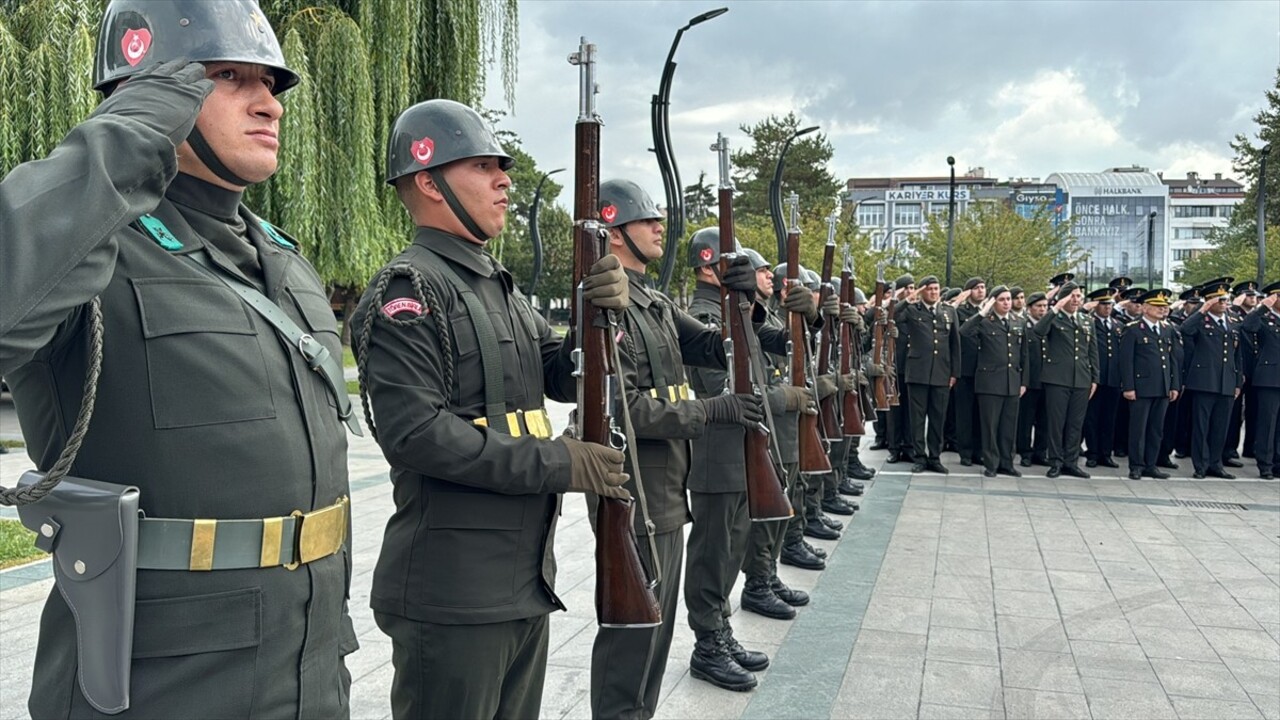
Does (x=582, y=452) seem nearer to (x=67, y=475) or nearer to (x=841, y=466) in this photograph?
(x=67, y=475)

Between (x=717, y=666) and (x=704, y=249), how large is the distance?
2.19 meters

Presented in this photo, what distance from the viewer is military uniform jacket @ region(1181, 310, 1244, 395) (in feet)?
35.4

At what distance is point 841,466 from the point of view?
27.9 feet

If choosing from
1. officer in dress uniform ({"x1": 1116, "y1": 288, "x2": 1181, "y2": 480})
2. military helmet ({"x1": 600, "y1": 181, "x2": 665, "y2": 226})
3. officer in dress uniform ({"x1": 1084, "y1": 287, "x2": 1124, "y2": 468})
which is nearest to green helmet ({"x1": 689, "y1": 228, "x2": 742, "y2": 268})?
military helmet ({"x1": 600, "y1": 181, "x2": 665, "y2": 226})

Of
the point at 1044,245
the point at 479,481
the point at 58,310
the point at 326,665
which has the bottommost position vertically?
the point at 326,665

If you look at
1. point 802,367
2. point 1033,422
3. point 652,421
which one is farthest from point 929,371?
point 652,421

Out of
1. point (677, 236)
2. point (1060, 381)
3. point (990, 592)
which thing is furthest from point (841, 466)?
point (677, 236)

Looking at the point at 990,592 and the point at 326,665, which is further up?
the point at 326,665

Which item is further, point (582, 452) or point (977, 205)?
point (977, 205)

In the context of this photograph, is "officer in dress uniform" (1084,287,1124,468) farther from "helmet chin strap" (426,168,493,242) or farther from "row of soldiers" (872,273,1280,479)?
"helmet chin strap" (426,168,493,242)

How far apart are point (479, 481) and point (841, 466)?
6.59 m

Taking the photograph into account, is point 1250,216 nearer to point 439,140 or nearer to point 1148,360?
point 1148,360

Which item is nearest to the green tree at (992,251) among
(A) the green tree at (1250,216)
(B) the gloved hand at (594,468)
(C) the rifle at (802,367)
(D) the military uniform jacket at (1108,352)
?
(A) the green tree at (1250,216)

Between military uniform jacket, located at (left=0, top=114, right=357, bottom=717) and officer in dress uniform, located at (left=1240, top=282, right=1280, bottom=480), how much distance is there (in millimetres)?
11538
